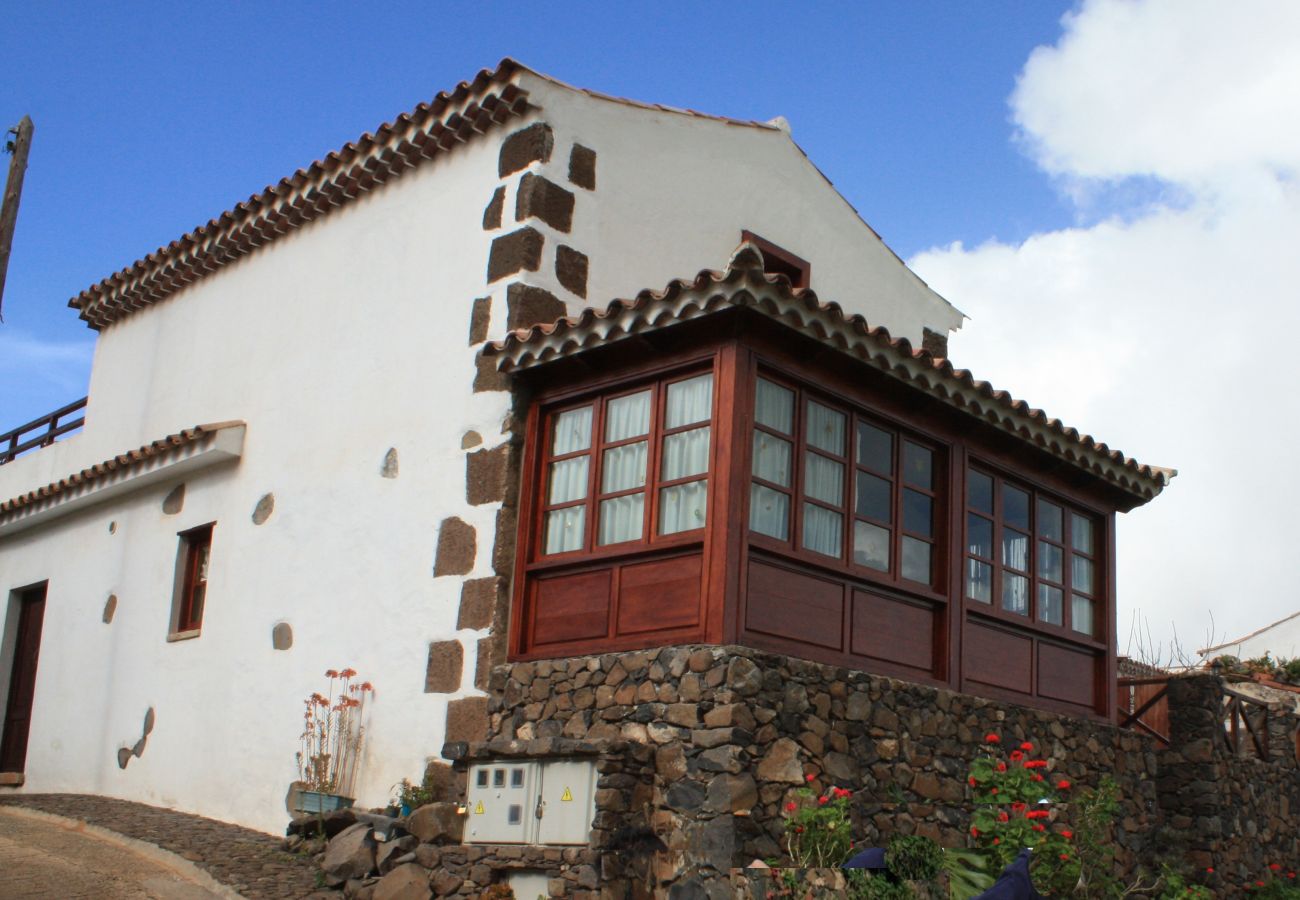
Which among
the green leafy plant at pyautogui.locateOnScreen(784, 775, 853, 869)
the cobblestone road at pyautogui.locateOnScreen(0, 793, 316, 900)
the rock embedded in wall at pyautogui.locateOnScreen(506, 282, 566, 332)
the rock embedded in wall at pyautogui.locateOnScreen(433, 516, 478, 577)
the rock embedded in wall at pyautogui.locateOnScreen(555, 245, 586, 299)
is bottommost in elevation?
the cobblestone road at pyautogui.locateOnScreen(0, 793, 316, 900)

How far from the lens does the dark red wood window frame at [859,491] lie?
8.89 m

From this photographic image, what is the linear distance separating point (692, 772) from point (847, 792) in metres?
0.98

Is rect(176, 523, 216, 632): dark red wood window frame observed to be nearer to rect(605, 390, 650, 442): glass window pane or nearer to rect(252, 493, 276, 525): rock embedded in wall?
rect(252, 493, 276, 525): rock embedded in wall

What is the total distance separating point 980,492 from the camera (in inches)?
414

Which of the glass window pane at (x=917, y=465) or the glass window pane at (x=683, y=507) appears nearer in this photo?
the glass window pane at (x=683, y=507)

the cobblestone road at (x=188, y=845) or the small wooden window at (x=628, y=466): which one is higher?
the small wooden window at (x=628, y=466)

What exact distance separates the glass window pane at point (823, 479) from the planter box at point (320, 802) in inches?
157

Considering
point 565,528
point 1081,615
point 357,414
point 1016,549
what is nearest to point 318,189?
point 357,414

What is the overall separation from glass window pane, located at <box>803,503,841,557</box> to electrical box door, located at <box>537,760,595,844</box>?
6.54 ft

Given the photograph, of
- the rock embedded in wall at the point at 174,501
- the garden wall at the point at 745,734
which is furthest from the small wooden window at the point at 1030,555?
the rock embedded in wall at the point at 174,501

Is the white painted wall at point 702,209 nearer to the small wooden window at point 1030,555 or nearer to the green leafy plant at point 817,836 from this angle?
the small wooden window at point 1030,555

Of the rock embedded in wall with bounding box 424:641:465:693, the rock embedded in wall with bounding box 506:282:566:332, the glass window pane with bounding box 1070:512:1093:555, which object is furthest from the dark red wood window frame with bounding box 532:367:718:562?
the glass window pane with bounding box 1070:512:1093:555

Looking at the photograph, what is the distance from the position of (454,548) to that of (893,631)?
306 cm

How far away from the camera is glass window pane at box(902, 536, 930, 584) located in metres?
9.80
